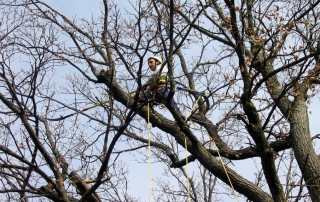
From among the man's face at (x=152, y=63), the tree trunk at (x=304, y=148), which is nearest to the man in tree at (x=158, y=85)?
the man's face at (x=152, y=63)

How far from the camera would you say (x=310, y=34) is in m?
6.43

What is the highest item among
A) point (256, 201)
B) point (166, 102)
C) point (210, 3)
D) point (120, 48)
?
point (210, 3)

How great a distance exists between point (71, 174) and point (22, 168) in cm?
71

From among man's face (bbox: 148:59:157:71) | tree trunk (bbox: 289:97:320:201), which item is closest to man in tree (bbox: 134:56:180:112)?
man's face (bbox: 148:59:157:71)

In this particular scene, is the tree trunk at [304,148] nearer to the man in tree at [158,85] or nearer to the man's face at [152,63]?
the man in tree at [158,85]

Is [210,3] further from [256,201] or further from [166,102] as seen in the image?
[256,201]

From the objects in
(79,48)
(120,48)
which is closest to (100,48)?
(79,48)

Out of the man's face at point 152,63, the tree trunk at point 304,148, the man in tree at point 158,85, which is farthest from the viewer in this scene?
the man's face at point 152,63

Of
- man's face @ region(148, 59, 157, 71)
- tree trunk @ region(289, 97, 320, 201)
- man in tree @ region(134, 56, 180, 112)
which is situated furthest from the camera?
man's face @ region(148, 59, 157, 71)

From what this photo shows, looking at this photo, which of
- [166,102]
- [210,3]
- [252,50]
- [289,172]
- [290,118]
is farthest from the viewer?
[289,172]

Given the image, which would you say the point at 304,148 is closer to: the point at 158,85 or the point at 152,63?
the point at 158,85

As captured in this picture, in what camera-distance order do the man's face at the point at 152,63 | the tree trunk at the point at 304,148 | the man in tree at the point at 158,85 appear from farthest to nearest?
the man's face at the point at 152,63 < the tree trunk at the point at 304,148 < the man in tree at the point at 158,85

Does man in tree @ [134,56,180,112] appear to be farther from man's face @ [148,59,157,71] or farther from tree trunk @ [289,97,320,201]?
tree trunk @ [289,97,320,201]

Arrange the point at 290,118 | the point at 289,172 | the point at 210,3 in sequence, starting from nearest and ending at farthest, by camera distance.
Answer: the point at 210,3 < the point at 290,118 < the point at 289,172
